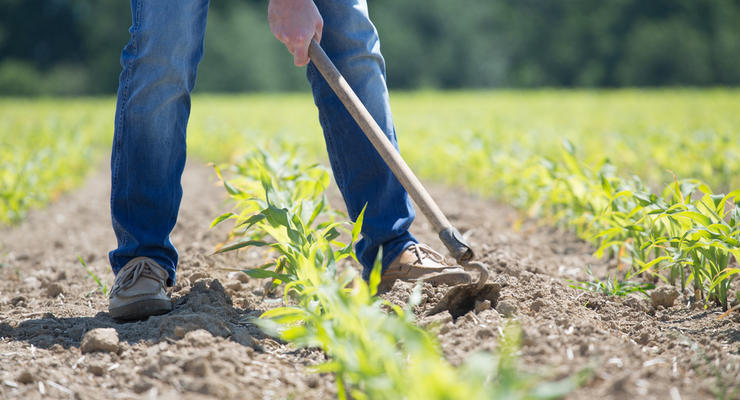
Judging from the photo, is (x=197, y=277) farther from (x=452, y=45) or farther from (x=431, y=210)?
(x=452, y=45)

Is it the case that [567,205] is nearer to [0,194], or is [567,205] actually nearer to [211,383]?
[211,383]

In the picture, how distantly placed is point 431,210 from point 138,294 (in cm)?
95

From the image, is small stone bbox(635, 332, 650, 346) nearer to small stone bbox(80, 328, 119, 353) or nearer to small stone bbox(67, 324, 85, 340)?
small stone bbox(80, 328, 119, 353)

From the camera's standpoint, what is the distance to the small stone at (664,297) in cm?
202

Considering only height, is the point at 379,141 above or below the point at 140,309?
above

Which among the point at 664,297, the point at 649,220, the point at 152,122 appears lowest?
the point at 664,297

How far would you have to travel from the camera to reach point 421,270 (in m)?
2.06

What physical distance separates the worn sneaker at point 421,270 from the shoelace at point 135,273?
0.77m

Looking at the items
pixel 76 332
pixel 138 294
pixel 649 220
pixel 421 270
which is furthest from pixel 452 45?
pixel 76 332

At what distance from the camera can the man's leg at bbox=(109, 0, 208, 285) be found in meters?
1.91

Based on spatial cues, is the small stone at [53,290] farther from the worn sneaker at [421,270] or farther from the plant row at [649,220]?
the plant row at [649,220]

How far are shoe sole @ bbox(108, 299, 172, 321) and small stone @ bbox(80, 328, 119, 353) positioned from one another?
0.24m

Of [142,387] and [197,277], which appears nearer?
[142,387]

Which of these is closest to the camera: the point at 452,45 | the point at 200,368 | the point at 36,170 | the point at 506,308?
the point at 200,368
